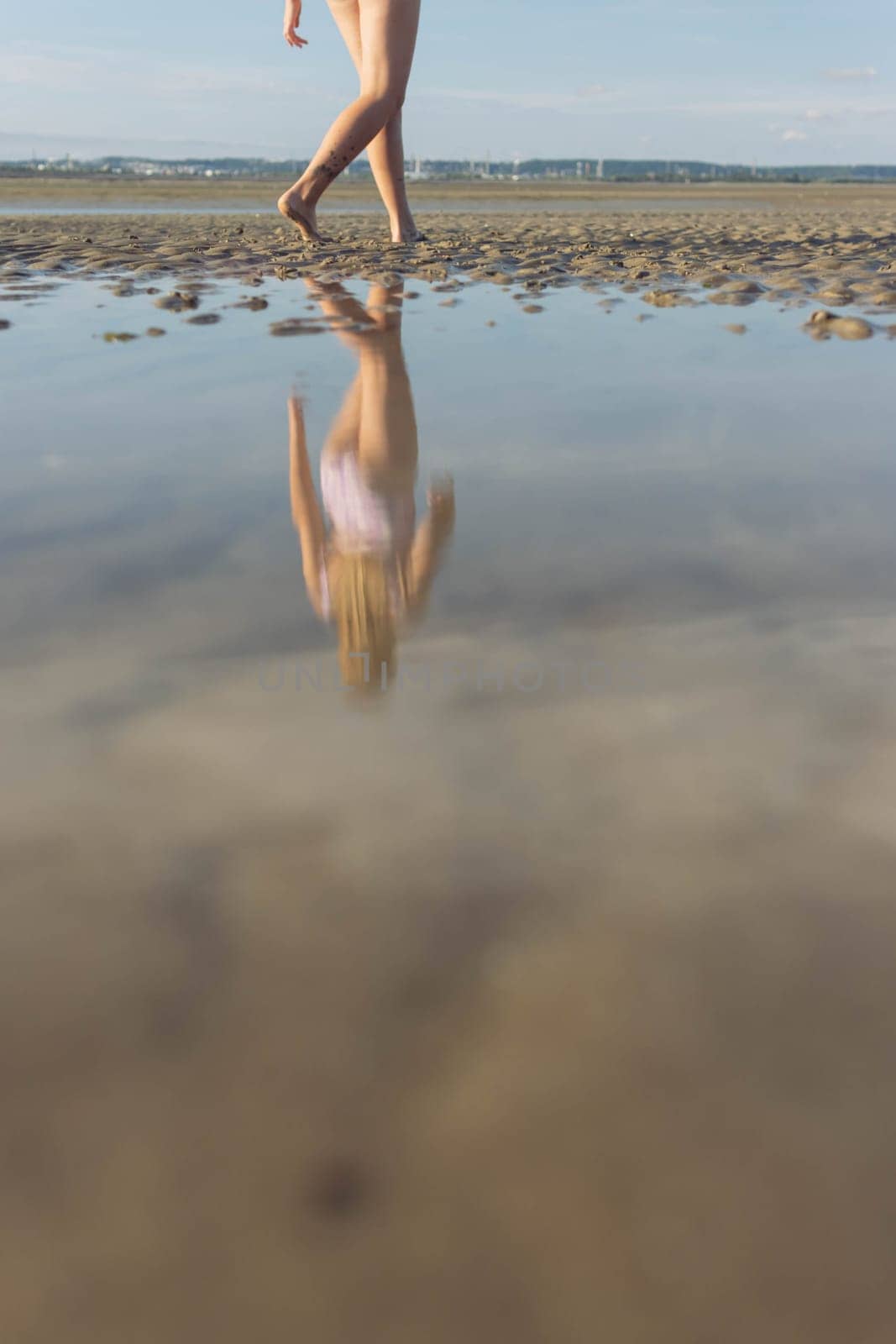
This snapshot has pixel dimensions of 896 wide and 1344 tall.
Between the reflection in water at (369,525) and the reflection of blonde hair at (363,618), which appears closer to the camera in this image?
the reflection of blonde hair at (363,618)

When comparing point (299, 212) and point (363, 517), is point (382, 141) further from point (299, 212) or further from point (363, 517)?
point (363, 517)

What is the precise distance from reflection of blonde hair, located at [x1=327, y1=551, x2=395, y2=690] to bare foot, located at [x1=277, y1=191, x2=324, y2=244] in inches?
229

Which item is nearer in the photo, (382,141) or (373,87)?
(373,87)

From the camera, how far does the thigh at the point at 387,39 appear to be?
6.84 m

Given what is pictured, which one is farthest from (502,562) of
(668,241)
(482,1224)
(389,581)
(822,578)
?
(668,241)

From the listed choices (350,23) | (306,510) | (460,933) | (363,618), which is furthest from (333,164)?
(460,933)

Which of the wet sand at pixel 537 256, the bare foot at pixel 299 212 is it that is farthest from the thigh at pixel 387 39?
the wet sand at pixel 537 256

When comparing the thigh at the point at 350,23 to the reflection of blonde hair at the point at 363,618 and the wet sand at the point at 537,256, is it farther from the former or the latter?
the reflection of blonde hair at the point at 363,618

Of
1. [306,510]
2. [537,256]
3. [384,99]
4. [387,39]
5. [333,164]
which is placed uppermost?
[387,39]

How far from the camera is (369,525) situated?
217cm

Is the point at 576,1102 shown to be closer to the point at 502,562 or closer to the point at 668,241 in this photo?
the point at 502,562

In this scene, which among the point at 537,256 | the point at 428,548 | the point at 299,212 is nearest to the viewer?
the point at 428,548

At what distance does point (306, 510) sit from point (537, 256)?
6.12 metres

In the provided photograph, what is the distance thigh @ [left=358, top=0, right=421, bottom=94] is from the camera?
22.4 ft
